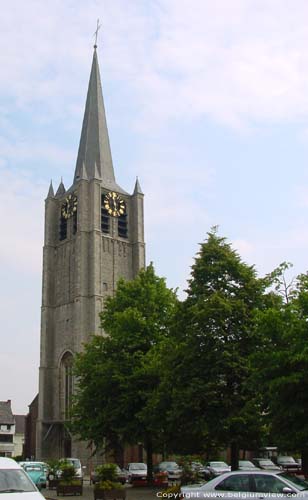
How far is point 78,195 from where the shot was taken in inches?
2776

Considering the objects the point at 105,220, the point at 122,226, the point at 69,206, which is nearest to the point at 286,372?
the point at 105,220

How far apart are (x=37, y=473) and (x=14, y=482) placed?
63.2 feet

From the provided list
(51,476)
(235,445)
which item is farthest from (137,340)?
(235,445)

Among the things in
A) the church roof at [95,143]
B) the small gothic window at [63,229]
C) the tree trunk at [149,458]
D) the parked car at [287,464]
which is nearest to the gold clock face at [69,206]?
the small gothic window at [63,229]

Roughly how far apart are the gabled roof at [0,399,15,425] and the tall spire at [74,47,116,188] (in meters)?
32.1

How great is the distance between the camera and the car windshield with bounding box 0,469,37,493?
11.0 meters

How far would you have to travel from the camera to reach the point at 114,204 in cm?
7256

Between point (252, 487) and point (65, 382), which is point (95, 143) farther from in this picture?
point (252, 487)

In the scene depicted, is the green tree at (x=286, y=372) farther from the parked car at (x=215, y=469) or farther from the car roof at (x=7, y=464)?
the parked car at (x=215, y=469)

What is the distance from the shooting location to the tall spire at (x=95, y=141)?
7412cm

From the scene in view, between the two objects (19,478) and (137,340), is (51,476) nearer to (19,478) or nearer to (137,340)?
(137,340)

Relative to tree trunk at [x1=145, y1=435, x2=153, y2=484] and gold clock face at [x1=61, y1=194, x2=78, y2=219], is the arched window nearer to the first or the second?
gold clock face at [x1=61, y1=194, x2=78, y2=219]

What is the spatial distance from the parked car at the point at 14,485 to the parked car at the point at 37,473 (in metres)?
17.9

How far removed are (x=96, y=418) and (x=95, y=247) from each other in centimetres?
3584
